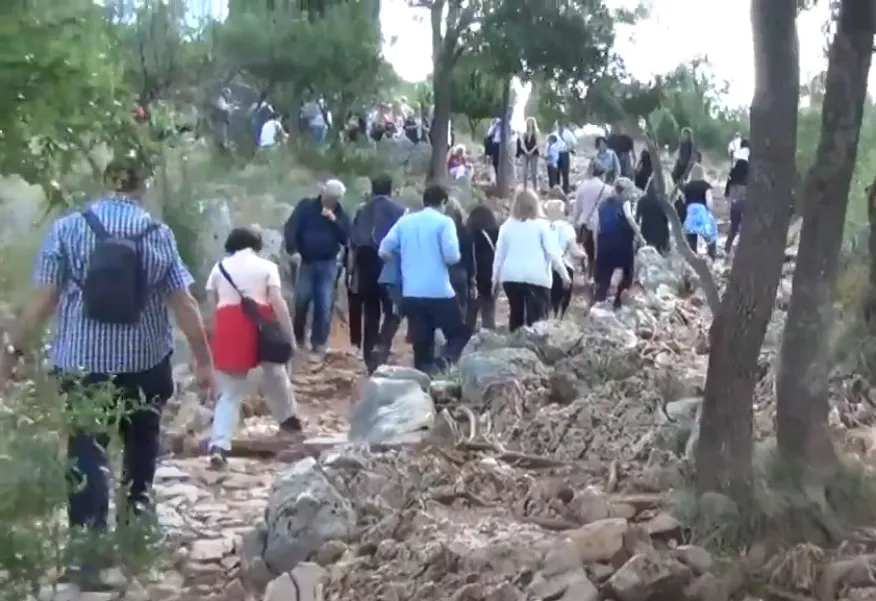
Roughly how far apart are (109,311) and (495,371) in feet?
10.8

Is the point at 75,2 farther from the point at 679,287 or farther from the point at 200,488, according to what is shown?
the point at 679,287

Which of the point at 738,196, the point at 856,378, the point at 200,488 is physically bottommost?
the point at 200,488

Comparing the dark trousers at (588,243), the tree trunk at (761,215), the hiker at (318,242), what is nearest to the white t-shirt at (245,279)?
the tree trunk at (761,215)

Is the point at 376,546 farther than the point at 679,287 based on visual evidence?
No

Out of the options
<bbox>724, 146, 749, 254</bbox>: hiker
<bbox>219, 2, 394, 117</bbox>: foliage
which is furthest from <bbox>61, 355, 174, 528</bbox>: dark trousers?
<bbox>219, 2, 394, 117</bbox>: foliage

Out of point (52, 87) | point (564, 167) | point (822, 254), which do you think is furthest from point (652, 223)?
point (564, 167)

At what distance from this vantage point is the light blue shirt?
29.3 ft

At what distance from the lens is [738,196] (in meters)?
16.9

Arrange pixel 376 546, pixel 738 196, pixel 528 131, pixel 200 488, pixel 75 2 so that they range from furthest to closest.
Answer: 1. pixel 528 131
2. pixel 738 196
3. pixel 200 488
4. pixel 376 546
5. pixel 75 2

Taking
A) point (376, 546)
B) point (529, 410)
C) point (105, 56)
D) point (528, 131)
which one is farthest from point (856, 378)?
point (528, 131)

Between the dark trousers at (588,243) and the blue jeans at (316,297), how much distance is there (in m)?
3.66

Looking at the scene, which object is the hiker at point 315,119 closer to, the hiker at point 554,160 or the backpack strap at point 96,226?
the hiker at point 554,160

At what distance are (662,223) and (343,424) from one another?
5.50 meters

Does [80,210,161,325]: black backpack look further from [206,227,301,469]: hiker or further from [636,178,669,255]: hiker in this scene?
[636,178,669,255]: hiker
